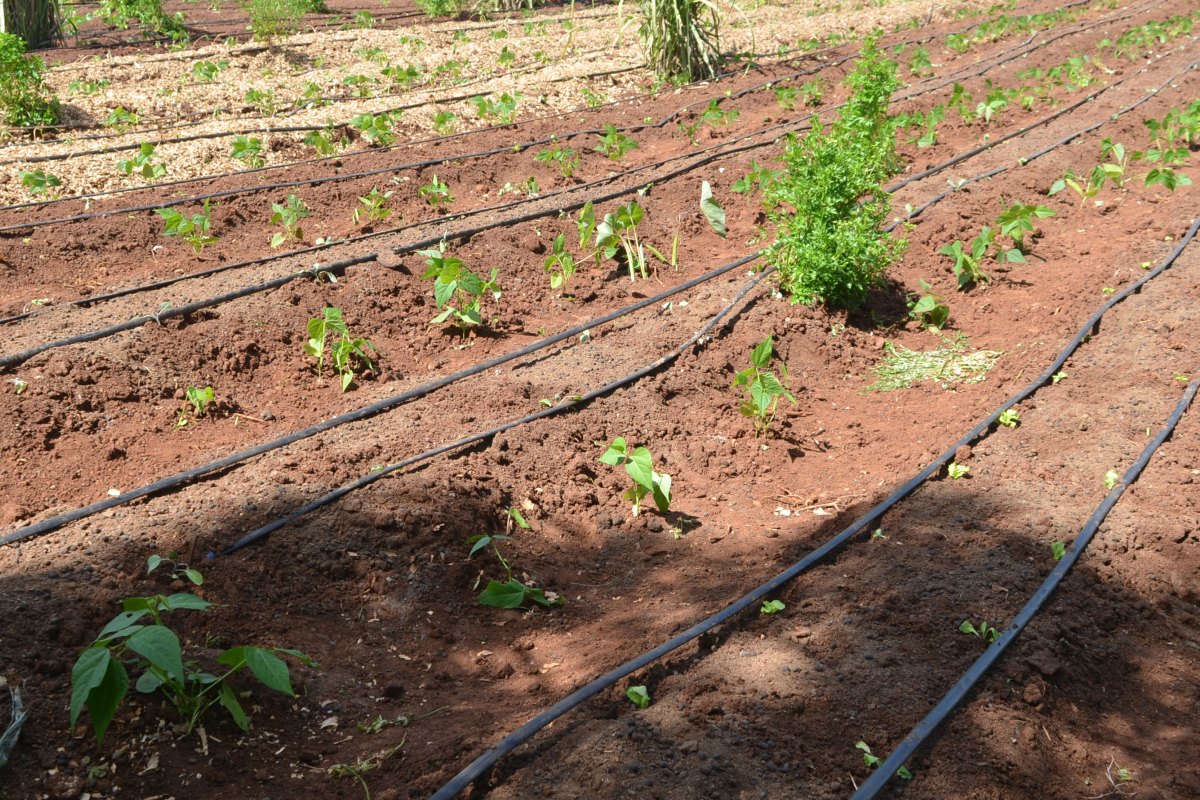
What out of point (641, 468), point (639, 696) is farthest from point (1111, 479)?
point (639, 696)

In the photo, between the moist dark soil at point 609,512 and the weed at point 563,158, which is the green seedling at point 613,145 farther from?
the moist dark soil at point 609,512

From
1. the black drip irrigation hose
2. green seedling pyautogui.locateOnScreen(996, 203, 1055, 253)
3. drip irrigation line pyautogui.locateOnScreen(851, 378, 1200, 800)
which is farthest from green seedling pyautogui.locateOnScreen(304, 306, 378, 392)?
green seedling pyautogui.locateOnScreen(996, 203, 1055, 253)

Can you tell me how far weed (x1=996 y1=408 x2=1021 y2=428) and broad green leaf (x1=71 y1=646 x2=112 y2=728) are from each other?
12.1 ft

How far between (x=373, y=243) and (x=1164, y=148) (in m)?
6.84

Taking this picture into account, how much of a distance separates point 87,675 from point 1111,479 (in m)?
3.62

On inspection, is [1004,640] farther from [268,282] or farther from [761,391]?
[268,282]

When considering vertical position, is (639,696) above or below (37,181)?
below

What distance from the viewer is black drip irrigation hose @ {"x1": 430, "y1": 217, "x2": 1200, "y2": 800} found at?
2.43m

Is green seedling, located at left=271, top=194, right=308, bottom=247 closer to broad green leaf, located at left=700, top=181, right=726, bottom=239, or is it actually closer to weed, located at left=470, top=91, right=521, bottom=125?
broad green leaf, located at left=700, top=181, right=726, bottom=239

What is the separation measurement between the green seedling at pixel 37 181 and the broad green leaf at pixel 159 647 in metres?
5.95

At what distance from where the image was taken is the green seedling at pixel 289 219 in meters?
6.33

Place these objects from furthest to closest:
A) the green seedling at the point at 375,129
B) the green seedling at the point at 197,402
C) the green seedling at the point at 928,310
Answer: the green seedling at the point at 375,129 < the green seedling at the point at 928,310 < the green seedling at the point at 197,402

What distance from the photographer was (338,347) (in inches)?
198

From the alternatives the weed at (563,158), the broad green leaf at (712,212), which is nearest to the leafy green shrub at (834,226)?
the broad green leaf at (712,212)
